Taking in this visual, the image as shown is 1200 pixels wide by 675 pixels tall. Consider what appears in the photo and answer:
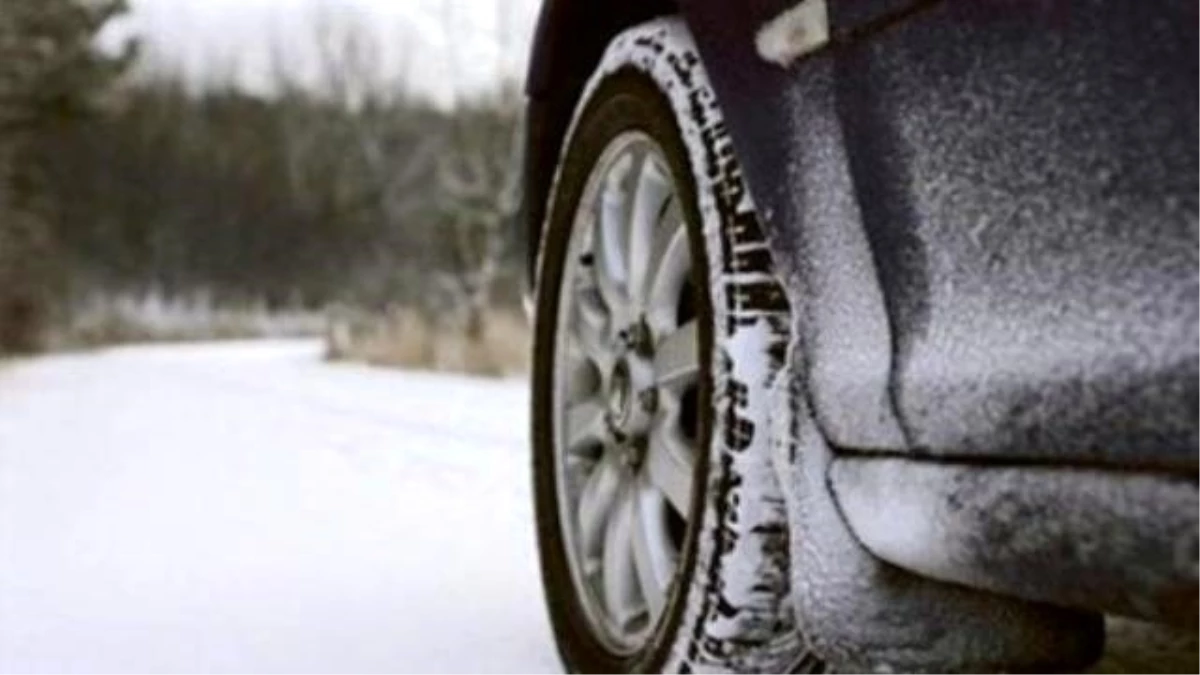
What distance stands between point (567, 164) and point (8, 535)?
2483 mm

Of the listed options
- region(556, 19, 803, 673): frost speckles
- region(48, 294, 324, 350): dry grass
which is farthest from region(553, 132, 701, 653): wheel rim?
region(48, 294, 324, 350): dry grass

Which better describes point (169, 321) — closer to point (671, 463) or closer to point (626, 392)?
point (626, 392)

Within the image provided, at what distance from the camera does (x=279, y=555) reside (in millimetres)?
3852

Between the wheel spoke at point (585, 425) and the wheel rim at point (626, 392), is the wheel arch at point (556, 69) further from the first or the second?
the wheel spoke at point (585, 425)

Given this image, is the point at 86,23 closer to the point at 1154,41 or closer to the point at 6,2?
the point at 6,2

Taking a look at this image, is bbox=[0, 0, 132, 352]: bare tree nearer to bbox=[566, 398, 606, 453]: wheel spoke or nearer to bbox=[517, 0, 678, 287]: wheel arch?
bbox=[517, 0, 678, 287]: wheel arch

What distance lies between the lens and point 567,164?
93.7 inches

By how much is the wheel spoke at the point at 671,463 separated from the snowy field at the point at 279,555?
56 cm

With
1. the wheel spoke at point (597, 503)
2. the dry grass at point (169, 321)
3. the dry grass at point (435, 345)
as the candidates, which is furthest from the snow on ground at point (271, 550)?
the dry grass at point (169, 321)

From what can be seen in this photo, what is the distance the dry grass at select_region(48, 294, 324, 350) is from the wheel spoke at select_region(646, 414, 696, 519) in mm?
37984

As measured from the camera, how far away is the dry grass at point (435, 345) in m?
15.9

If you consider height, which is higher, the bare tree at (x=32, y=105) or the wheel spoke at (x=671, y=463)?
the bare tree at (x=32, y=105)

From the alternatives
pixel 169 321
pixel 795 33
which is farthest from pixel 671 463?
pixel 169 321

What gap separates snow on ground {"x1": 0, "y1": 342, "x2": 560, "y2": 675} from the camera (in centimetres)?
278
